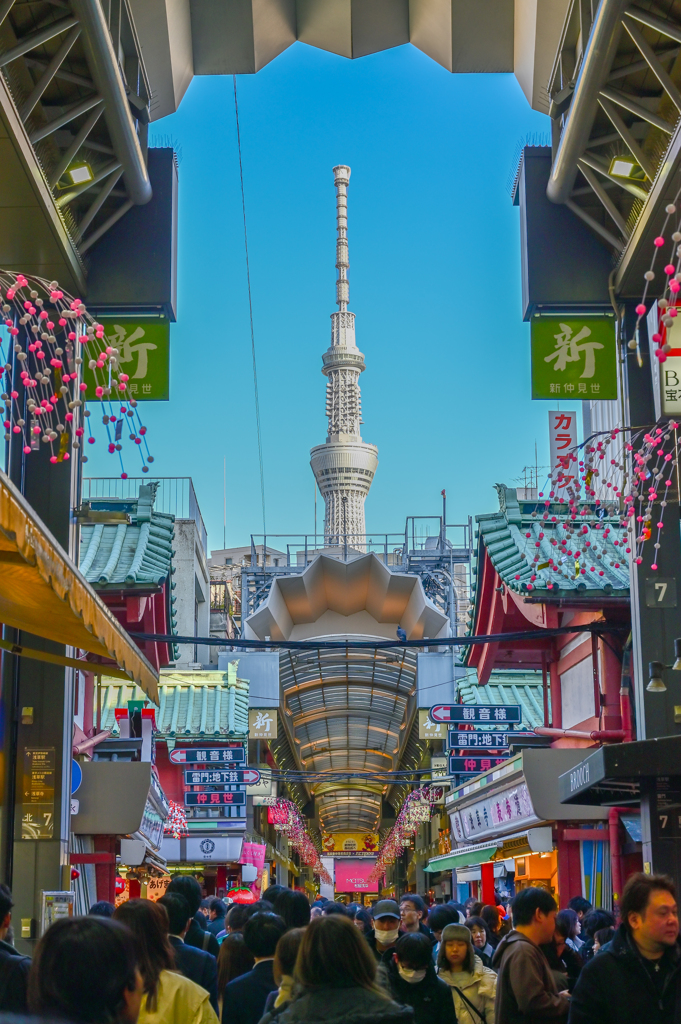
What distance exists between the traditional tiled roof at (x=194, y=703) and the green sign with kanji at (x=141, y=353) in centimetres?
1486

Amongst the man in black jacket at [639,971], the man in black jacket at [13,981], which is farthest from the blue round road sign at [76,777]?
the man in black jacket at [639,971]

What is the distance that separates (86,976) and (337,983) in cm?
110

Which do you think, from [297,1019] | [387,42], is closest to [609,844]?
[387,42]

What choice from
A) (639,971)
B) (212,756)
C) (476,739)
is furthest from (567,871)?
(212,756)

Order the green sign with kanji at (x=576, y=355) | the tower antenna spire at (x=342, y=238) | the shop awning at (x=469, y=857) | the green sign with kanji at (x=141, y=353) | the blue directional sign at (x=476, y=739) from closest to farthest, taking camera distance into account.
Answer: the green sign with kanji at (x=141, y=353) → the green sign with kanji at (x=576, y=355) → the shop awning at (x=469, y=857) → the blue directional sign at (x=476, y=739) → the tower antenna spire at (x=342, y=238)

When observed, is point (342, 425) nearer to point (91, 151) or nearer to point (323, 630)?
point (323, 630)

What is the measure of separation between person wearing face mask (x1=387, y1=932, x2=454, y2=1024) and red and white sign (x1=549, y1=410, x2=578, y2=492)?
430 cm

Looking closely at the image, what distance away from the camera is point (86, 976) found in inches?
102

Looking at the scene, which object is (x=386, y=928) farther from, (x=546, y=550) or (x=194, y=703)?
(x=194, y=703)

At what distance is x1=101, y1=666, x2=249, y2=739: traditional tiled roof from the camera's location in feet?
86.5

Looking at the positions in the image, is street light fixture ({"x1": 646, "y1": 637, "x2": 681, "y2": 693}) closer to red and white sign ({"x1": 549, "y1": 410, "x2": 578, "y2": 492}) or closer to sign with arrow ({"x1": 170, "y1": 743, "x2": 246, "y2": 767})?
red and white sign ({"x1": 549, "y1": 410, "x2": 578, "y2": 492})

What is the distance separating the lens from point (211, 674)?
2922 centimetres

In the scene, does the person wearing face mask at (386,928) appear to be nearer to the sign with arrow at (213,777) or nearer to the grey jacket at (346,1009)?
the grey jacket at (346,1009)

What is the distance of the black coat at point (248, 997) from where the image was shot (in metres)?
5.41
